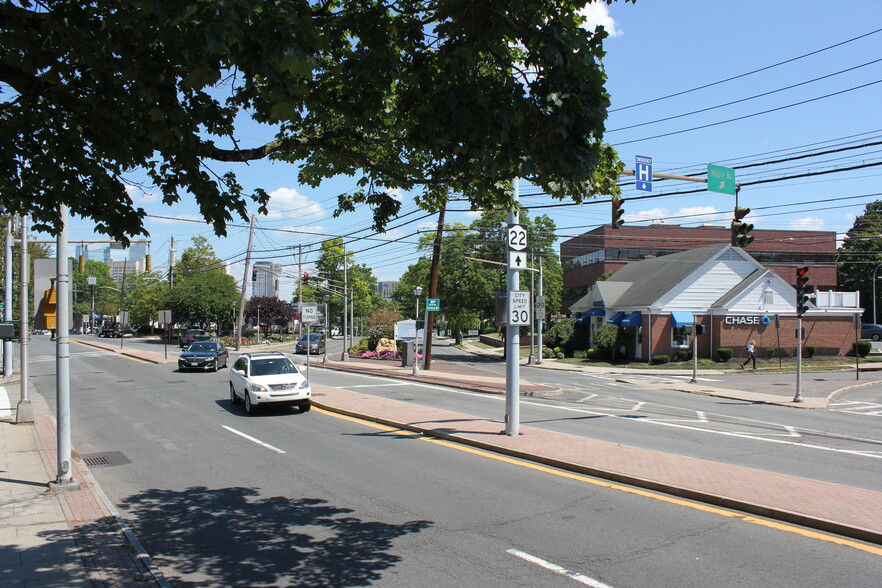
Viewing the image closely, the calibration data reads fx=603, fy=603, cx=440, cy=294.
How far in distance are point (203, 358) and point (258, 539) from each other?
24408mm

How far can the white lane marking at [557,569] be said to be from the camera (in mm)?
5199

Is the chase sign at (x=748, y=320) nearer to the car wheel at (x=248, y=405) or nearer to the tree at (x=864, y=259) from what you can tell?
the car wheel at (x=248, y=405)

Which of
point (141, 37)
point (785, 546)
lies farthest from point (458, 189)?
point (785, 546)

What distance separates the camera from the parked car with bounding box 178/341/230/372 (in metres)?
28.9

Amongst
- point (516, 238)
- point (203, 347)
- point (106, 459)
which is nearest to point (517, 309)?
point (516, 238)

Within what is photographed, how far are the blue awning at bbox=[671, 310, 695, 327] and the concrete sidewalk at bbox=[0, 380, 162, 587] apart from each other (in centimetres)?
3448

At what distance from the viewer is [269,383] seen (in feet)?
51.6

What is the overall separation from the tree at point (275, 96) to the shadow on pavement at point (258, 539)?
10.7ft

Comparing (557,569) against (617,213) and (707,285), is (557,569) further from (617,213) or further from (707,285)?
(707,285)

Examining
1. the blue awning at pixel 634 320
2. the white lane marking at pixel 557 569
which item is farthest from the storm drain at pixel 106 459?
the blue awning at pixel 634 320

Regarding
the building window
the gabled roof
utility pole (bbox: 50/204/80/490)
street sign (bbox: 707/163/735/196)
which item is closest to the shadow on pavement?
utility pole (bbox: 50/204/80/490)

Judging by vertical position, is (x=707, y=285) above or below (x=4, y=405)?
above

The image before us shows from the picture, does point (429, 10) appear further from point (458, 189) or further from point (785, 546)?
point (785, 546)

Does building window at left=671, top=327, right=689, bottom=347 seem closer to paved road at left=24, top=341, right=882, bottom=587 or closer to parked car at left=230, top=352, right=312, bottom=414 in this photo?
parked car at left=230, top=352, right=312, bottom=414
